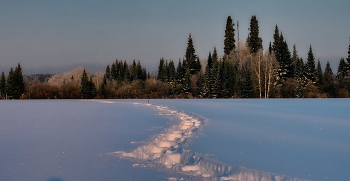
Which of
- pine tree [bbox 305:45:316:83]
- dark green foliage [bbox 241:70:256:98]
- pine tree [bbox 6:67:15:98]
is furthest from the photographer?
pine tree [bbox 6:67:15:98]

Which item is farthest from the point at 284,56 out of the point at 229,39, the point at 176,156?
the point at 176,156

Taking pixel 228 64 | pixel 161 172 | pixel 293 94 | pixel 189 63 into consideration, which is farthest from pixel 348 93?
pixel 161 172

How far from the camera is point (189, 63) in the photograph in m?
50.9

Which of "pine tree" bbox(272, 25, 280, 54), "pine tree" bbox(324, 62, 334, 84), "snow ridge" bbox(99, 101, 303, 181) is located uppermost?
"pine tree" bbox(272, 25, 280, 54)

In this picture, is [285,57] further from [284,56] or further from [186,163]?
[186,163]

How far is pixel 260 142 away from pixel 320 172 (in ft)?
6.18

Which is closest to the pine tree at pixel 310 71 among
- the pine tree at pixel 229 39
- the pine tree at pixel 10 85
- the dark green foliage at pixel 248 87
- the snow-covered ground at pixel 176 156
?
the dark green foliage at pixel 248 87

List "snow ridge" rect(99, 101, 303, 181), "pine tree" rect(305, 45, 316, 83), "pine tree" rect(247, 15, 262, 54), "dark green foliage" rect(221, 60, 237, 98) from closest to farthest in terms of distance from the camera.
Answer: "snow ridge" rect(99, 101, 303, 181)
"dark green foliage" rect(221, 60, 237, 98)
"pine tree" rect(305, 45, 316, 83)
"pine tree" rect(247, 15, 262, 54)

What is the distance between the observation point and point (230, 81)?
3803cm

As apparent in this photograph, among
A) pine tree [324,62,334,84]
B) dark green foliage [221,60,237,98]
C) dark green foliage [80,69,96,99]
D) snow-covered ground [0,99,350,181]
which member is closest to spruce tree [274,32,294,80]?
pine tree [324,62,334,84]

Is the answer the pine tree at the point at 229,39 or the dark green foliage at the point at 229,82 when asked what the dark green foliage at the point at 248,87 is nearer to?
the dark green foliage at the point at 229,82

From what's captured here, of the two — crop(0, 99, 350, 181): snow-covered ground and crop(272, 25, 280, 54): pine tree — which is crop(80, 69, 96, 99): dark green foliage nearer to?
crop(272, 25, 280, 54): pine tree

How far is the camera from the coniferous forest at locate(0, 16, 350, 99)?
3728cm

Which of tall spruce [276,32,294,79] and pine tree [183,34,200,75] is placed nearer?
tall spruce [276,32,294,79]
